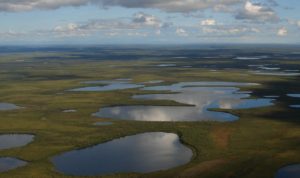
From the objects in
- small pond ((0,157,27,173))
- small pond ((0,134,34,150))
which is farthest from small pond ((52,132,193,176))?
small pond ((0,134,34,150))

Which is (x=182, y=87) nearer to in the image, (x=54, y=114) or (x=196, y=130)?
(x=54, y=114)

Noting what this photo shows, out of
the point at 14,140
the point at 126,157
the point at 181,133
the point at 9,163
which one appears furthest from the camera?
the point at 181,133

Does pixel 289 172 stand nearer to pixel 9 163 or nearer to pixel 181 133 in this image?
pixel 181 133

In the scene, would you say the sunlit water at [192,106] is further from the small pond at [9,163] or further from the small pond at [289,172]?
the small pond at [289,172]

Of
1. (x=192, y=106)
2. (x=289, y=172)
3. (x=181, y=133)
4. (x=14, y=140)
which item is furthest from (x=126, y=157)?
(x=192, y=106)

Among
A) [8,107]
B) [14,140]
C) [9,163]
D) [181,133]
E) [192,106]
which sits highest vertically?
[181,133]
